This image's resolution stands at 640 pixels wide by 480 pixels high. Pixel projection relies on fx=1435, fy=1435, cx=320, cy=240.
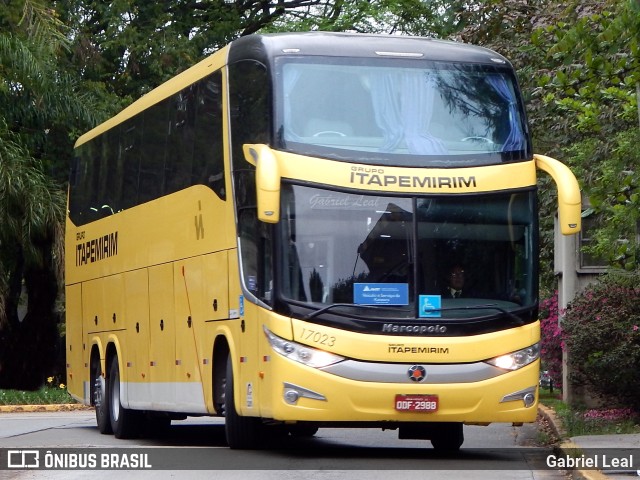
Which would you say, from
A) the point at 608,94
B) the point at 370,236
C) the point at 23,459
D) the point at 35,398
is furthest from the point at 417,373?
the point at 35,398

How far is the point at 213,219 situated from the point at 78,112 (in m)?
14.9

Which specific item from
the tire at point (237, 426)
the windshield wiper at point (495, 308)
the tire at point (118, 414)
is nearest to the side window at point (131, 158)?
the tire at point (118, 414)

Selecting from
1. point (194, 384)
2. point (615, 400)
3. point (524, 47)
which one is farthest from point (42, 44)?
point (615, 400)

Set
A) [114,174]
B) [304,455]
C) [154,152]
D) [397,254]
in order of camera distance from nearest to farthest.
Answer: [397,254], [304,455], [154,152], [114,174]

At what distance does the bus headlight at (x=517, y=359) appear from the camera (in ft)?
46.5

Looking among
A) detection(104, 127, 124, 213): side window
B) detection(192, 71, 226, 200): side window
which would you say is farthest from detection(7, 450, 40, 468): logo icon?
detection(104, 127, 124, 213): side window

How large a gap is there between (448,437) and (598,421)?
295cm

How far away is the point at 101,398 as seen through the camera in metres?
21.2

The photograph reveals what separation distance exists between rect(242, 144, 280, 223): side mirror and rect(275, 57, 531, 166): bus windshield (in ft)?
1.87

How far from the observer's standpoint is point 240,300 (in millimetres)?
14984

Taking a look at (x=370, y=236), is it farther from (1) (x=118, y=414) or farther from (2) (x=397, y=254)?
(1) (x=118, y=414)

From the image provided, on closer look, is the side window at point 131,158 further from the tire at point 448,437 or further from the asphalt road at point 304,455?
the tire at point 448,437

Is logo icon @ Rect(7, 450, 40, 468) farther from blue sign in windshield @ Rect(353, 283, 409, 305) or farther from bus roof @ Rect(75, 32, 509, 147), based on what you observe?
bus roof @ Rect(75, 32, 509, 147)

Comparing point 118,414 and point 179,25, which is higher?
point 179,25
